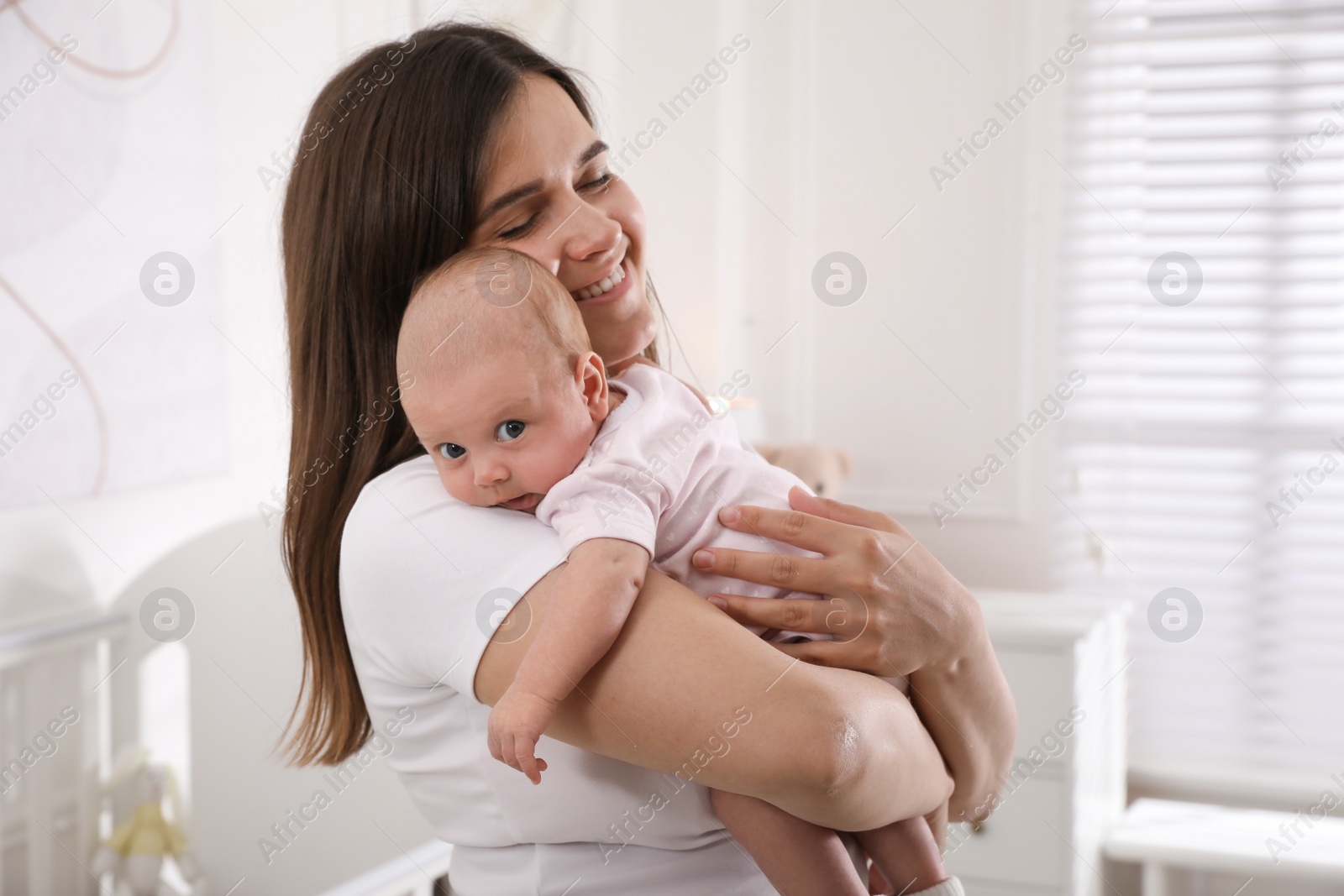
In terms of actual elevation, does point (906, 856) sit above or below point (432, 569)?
below

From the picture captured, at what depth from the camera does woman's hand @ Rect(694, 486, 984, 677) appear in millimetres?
816

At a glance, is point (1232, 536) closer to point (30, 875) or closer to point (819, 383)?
point (819, 383)

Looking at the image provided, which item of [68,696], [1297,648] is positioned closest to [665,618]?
[68,696]

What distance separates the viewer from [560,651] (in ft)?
2.27

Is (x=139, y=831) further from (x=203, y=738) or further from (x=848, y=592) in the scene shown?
(x=848, y=592)

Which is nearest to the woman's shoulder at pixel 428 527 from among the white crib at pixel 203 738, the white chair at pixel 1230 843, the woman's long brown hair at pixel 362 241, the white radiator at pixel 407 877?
the woman's long brown hair at pixel 362 241

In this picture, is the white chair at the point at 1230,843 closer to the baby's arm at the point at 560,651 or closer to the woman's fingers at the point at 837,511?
the woman's fingers at the point at 837,511

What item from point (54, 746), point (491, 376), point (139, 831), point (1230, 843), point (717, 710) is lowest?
point (1230, 843)

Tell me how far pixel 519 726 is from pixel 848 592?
287 millimetres

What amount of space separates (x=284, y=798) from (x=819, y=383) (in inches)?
65.6

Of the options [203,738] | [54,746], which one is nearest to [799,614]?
[54,746]

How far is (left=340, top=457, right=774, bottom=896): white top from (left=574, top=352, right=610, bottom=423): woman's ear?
12cm

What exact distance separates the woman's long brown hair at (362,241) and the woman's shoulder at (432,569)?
0.41 feet

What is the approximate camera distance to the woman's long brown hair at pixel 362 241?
88 centimetres
